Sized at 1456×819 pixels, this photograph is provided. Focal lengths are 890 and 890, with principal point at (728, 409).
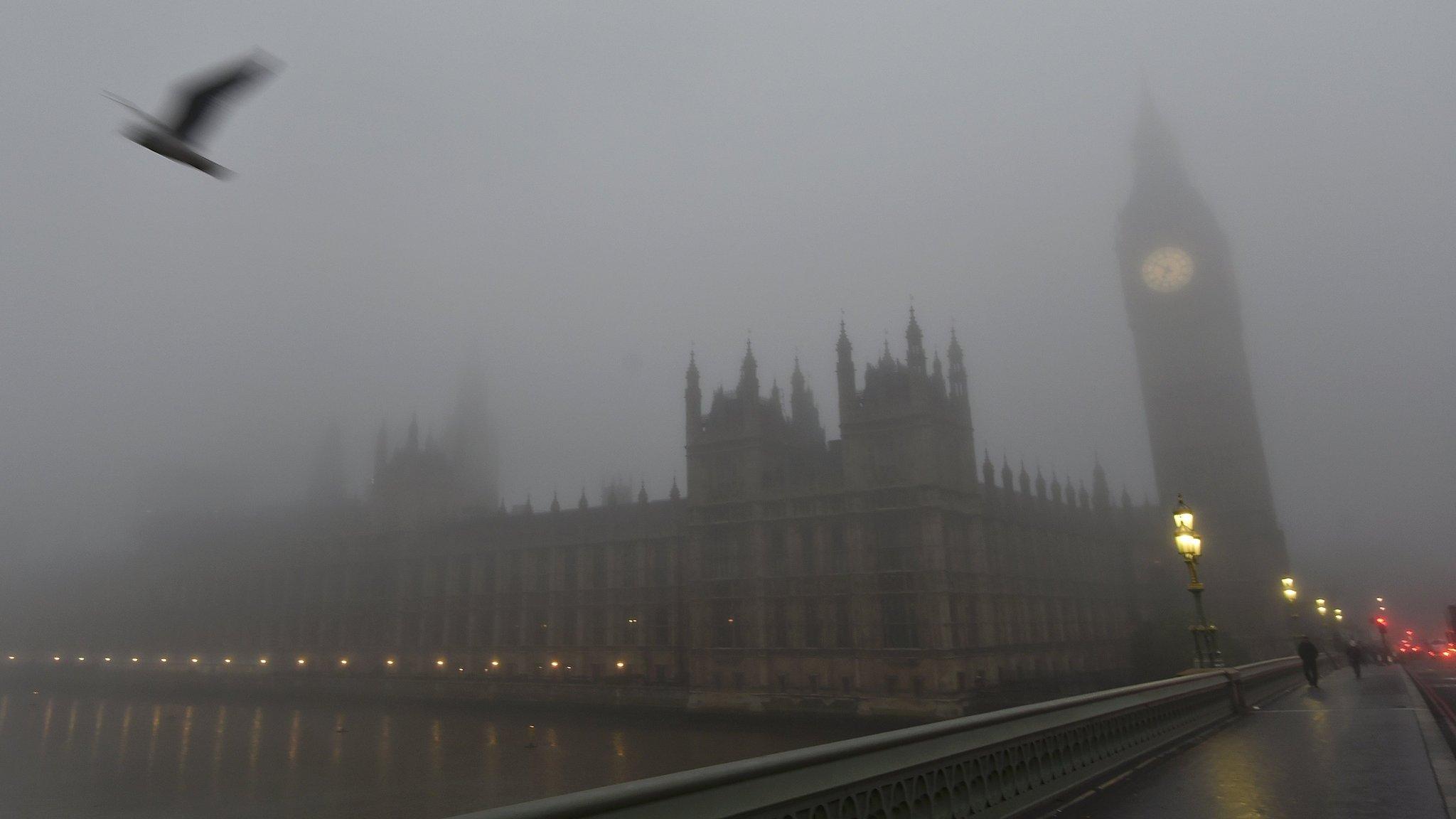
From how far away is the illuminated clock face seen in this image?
140 metres

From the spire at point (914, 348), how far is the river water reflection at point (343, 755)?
964 inches

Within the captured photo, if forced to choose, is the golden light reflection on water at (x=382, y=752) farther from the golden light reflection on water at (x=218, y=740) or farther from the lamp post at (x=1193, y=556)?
the lamp post at (x=1193, y=556)

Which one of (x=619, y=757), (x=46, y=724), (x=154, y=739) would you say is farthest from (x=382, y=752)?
(x=46, y=724)

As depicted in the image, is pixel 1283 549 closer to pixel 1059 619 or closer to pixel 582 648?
pixel 1059 619

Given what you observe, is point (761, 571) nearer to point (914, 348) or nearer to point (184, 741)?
point (914, 348)

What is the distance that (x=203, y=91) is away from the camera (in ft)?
19.8

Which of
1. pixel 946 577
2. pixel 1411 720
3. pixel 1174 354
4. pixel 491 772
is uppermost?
pixel 1174 354

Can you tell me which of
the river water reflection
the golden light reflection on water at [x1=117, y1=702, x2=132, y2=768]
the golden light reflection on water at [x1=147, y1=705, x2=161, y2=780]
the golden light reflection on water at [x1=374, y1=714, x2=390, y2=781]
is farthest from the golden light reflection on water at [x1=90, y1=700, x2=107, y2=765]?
the golden light reflection on water at [x1=374, y1=714, x2=390, y2=781]

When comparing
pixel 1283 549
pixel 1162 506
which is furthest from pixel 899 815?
pixel 1283 549

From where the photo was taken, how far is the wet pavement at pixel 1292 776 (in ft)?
30.2

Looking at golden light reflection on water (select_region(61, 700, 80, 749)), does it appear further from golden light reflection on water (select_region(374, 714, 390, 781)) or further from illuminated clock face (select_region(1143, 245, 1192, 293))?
illuminated clock face (select_region(1143, 245, 1192, 293))

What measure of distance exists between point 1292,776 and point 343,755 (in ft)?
167

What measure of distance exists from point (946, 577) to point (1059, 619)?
2152 cm

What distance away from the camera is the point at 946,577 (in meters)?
56.6
